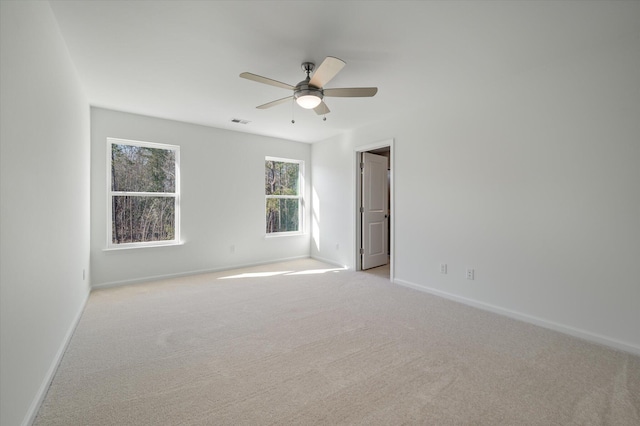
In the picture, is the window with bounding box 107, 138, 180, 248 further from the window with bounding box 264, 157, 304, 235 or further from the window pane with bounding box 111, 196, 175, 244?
the window with bounding box 264, 157, 304, 235

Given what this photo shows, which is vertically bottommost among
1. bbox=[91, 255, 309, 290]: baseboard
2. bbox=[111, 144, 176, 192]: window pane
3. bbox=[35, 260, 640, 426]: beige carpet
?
bbox=[35, 260, 640, 426]: beige carpet

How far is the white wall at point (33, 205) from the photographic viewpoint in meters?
1.39

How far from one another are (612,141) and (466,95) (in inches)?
57.6

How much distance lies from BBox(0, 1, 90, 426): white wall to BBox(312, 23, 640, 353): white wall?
12.5 feet

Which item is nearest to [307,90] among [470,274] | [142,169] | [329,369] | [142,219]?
[329,369]

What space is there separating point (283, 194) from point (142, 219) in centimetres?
258

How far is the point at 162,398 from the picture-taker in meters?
1.81

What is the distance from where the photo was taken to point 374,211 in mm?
5441

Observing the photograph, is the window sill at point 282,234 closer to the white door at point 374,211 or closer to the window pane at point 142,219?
the white door at point 374,211

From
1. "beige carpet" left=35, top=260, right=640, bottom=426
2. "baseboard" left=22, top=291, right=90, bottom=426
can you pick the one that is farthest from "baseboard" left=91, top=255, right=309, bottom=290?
"baseboard" left=22, top=291, right=90, bottom=426

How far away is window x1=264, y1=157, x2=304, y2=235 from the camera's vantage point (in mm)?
5933

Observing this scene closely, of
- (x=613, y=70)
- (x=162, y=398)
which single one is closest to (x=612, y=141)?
(x=613, y=70)

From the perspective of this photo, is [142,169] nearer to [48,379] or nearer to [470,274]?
[48,379]

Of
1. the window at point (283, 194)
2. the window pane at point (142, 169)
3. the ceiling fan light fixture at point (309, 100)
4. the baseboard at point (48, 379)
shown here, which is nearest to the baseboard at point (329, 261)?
the window at point (283, 194)
